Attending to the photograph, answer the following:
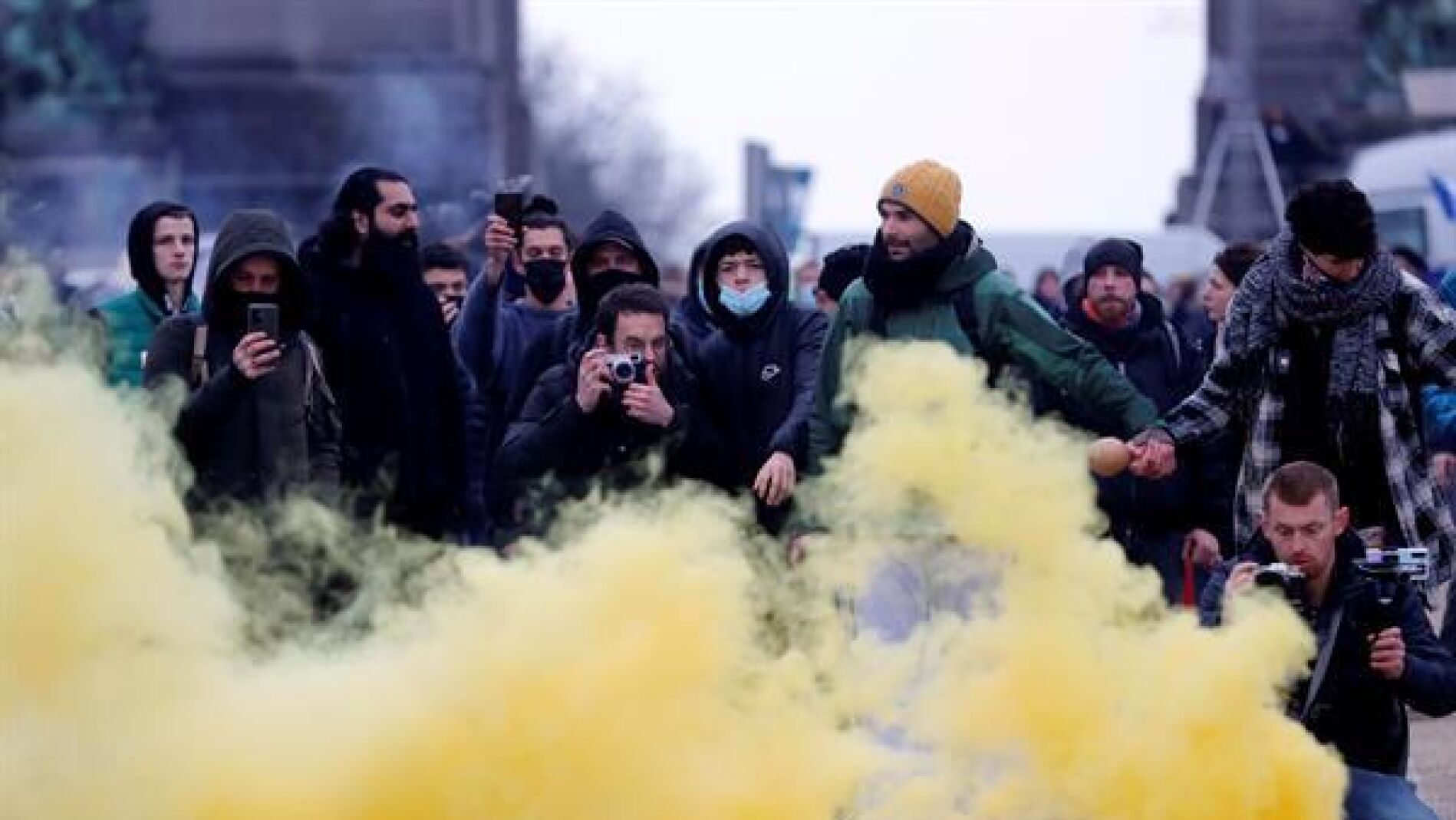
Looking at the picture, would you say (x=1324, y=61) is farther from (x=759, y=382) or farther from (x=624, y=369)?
(x=624, y=369)

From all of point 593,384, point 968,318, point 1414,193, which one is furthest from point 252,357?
point 1414,193

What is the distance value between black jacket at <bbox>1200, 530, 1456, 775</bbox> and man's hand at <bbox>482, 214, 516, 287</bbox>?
346 centimetres

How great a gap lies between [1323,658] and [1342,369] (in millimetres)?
919

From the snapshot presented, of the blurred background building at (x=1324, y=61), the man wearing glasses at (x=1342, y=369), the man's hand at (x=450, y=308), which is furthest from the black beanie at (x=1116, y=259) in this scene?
the blurred background building at (x=1324, y=61)

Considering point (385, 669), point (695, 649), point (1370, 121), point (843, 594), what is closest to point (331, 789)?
point (385, 669)

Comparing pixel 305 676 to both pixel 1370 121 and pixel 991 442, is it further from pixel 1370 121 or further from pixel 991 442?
pixel 1370 121

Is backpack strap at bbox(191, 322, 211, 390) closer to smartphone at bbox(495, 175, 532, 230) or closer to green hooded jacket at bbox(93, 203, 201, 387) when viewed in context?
green hooded jacket at bbox(93, 203, 201, 387)

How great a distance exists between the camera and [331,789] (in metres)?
7.04

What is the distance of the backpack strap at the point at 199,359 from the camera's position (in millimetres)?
8672

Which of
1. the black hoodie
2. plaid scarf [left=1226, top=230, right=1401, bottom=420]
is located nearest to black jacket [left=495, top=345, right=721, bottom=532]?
the black hoodie

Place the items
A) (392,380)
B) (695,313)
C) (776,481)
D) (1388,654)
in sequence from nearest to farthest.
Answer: (1388,654) < (776,481) < (392,380) < (695,313)

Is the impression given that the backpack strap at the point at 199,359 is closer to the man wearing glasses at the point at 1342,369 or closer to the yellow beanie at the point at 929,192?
the yellow beanie at the point at 929,192

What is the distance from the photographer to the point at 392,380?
365 inches

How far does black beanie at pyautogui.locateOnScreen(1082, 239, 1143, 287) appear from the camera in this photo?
1095cm
